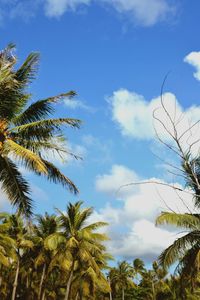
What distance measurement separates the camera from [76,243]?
31.6 metres

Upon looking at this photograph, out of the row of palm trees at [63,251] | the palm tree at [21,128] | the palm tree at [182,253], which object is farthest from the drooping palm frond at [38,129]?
the row of palm trees at [63,251]

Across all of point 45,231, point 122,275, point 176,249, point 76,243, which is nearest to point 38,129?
point 176,249

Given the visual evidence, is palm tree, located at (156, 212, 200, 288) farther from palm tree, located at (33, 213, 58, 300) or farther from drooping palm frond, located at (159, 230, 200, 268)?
palm tree, located at (33, 213, 58, 300)

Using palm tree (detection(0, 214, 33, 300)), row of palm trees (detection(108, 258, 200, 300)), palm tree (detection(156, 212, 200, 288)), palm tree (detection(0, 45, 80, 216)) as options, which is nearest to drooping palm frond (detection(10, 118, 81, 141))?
palm tree (detection(0, 45, 80, 216))

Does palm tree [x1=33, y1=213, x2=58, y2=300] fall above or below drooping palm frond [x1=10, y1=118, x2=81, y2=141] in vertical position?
above

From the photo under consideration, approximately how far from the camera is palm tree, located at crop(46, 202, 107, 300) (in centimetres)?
3156

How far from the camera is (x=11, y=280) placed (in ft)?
155

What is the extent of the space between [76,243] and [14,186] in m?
19.3

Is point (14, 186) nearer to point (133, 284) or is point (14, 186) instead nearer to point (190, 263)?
point (190, 263)

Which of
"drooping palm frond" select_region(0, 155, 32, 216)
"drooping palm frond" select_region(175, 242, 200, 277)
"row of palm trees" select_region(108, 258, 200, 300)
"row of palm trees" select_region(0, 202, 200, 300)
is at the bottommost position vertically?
"drooping palm frond" select_region(0, 155, 32, 216)

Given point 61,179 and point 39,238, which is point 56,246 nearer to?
point 39,238

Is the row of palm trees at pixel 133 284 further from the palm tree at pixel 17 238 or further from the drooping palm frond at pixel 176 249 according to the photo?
the drooping palm frond at pixel 176 249

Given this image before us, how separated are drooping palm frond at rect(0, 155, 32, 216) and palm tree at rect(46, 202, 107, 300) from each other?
61.8 feet

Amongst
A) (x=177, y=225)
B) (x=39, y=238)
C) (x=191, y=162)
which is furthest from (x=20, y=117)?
(x=39, y=238)
